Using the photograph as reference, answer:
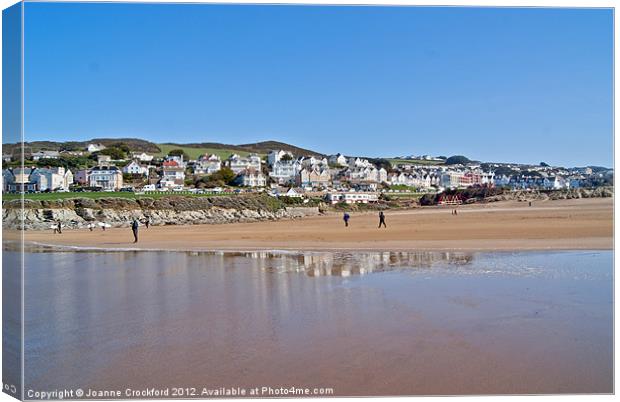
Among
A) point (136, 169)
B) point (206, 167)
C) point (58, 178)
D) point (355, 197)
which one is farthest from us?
point (355, 197)

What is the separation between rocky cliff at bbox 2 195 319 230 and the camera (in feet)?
87.6

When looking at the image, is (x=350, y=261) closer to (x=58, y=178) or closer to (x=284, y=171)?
(x=58, y=178)

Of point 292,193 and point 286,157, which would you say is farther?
point 292,193

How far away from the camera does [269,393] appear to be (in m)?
4.02

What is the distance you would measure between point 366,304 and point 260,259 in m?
5.53

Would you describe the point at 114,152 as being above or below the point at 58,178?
above

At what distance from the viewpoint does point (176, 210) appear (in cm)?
3011

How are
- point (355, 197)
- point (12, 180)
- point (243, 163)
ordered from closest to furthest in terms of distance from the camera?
point (12, 180) → point (243, 163) → point (355, 197)

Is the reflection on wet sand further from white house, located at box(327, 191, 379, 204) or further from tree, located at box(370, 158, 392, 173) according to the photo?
white house, located at box(327, 191, 379, 204)

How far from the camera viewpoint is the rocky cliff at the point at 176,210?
87.6 ft

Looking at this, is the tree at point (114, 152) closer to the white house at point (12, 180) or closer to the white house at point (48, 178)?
the white house at point (48, 178)

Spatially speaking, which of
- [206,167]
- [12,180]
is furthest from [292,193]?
[12,180]

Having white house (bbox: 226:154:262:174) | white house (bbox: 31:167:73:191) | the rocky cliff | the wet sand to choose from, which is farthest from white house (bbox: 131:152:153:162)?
the wet sand

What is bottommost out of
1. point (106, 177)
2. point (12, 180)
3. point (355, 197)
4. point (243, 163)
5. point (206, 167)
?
point (355, 197)
